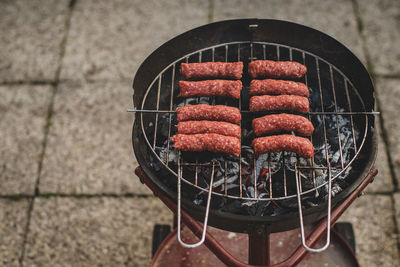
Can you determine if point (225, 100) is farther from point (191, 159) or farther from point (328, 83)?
point (328, 83)

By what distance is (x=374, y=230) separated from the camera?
3.30 meters

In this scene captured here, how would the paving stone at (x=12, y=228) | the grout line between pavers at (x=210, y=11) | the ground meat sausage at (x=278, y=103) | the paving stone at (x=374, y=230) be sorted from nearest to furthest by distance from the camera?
1. the ground meat sausage at (x=278, y=103)
2. the paving stone at (x=374, y=230)
3. the paving stone at (x=12, y=228)
4. the grout line between pavers at (x=210, y=11)

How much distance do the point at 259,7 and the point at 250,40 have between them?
7.23 ft

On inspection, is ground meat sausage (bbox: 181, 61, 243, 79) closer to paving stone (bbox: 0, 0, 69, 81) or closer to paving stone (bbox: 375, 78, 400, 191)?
paving stone (bbox: 375, 78, 400, 191)

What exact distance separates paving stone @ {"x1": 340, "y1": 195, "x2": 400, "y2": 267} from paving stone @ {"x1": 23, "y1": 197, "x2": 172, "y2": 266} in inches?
67.5

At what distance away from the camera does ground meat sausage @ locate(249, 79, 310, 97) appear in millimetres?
2482

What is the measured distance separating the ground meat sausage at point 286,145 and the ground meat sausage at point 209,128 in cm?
18

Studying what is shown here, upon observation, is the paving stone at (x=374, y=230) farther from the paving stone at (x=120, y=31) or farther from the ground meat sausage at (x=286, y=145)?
the paving stone at (x=120, y=31)

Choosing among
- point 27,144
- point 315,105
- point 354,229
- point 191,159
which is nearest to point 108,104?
point 27,144

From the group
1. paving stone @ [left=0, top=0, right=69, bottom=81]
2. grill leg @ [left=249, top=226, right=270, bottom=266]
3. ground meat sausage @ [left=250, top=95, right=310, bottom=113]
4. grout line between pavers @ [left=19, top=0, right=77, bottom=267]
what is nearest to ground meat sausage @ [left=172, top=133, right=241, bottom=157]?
ground meat sausage @ [left=250, top=95, right=310, bottom=113]

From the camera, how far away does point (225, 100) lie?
264 centimetres

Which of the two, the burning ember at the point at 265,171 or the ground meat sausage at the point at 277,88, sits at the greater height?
the ground meat sausage at the point at 277,88

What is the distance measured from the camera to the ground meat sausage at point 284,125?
7.61ft

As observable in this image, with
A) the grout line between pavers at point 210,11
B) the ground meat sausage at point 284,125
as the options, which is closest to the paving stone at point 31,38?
the grout line between pavers at point 210,11
